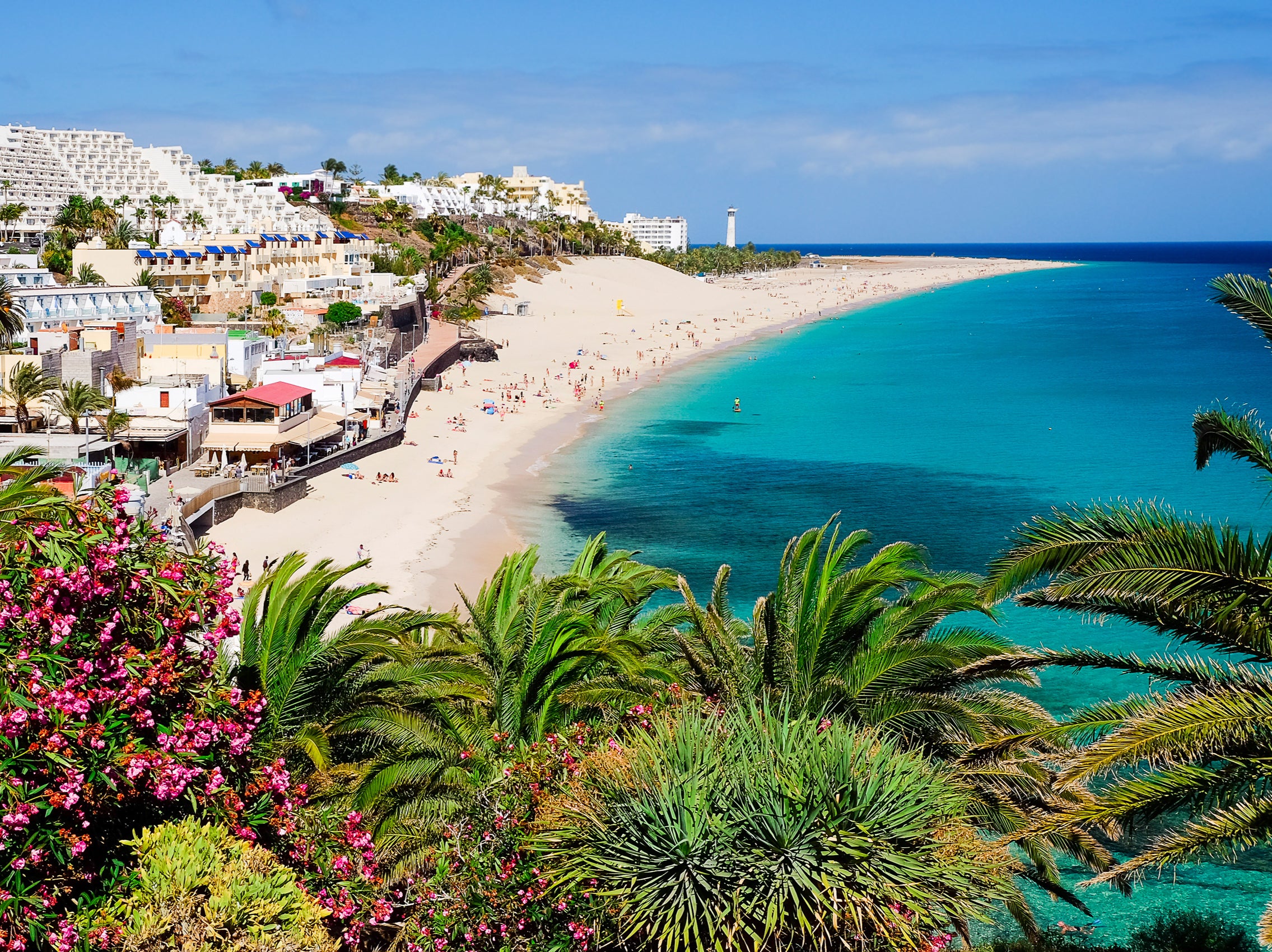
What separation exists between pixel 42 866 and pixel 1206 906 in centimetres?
1407

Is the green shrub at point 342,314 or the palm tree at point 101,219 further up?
the palm tree at point 101,219

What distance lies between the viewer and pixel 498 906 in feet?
25.3

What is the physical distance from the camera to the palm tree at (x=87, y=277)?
54.6 m

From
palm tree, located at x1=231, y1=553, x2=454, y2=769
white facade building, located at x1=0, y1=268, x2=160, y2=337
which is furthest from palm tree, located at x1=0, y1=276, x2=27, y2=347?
palm tree, located at x1=231, y1=553, x2=454, y2=769

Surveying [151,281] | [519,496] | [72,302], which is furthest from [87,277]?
[519,496]

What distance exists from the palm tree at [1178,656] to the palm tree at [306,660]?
5.64m

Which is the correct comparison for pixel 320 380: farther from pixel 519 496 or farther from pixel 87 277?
pixel 87 277

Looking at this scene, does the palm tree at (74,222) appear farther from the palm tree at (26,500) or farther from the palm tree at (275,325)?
the palm tree at (26,500)

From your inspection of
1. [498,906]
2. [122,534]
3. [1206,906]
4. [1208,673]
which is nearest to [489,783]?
[498,906]

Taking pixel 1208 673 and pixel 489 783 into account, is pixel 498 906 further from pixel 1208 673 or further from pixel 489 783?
pixel 1208 673

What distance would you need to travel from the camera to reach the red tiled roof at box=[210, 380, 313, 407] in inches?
1372

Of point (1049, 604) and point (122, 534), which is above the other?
point (122, 534)

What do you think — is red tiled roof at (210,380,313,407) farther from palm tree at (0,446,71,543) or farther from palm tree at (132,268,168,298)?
palm tree at (0,446,71,543)

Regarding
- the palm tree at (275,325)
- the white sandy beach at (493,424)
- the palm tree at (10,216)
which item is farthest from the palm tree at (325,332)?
the palm tree at (10,216)
